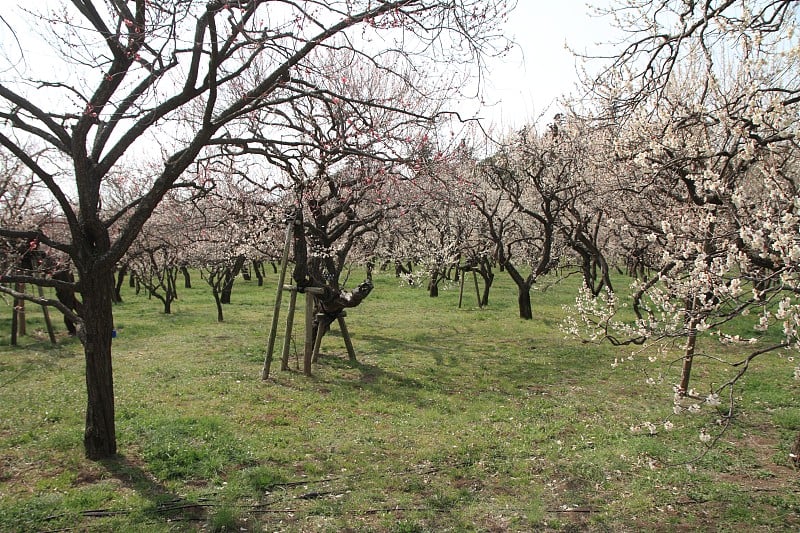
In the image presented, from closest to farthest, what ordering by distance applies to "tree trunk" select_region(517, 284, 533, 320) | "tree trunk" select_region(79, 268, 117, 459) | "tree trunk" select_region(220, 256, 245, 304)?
"tree trunk" select_region(79, 268, 117, 459)
"tree trunk" select_region(517, 284, 533, 320)
"tree trunk" select_region(220, 256, 245, 304)

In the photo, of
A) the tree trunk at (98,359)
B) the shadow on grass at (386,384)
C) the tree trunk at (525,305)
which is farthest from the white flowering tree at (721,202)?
the tree trunk at (525,305)

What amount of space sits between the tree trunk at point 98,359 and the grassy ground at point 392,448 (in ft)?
0.98

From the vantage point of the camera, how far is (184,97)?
6.09 meters

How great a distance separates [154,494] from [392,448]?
2899 mm

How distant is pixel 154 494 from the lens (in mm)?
5695

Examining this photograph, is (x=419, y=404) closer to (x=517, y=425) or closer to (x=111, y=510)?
(x=517, y=425)

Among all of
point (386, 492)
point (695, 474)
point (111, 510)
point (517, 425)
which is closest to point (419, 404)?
point (517, 425)

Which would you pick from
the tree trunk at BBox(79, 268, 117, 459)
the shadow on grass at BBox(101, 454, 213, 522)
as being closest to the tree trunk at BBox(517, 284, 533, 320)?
the shadow on grass at BBox(101, 454, 213, 522)

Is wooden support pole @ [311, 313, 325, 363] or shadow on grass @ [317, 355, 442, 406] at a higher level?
wooden support pole @ [311, 313, 325, 363]

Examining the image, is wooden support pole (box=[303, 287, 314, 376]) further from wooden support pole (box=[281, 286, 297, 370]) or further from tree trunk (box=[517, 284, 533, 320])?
tree trunk (box=[517, 284, 533, 320])

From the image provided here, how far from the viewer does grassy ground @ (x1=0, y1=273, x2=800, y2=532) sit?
5273 mm

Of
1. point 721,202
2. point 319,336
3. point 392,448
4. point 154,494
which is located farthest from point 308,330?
point 721,202

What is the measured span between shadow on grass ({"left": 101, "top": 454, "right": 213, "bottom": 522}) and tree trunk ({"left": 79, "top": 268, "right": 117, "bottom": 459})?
30 cm

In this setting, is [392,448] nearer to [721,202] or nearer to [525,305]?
[721,202]
